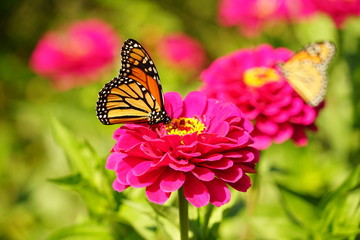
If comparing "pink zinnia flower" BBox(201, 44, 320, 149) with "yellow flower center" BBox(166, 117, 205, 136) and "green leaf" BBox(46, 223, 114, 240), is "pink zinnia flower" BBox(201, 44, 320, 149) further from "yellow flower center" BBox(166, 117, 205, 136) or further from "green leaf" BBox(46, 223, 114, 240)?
"green leaf" BBox(46, 223, 114, 240)

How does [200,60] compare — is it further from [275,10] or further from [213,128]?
[213,128]

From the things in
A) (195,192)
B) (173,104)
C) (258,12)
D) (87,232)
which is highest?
(258,12)

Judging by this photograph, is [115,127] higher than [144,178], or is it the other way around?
[144,178]

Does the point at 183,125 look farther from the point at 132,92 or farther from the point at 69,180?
the point at 69,180

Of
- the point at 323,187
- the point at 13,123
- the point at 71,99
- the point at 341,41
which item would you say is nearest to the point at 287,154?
the point at 323,187

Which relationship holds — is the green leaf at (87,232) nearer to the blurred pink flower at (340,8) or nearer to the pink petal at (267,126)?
the pink petal at (267,126)

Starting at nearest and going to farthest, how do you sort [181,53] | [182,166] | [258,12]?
1. [182,166]
2. [258,12]
3. [181,53]

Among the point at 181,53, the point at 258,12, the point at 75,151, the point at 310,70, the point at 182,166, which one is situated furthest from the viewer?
the point at 181,53

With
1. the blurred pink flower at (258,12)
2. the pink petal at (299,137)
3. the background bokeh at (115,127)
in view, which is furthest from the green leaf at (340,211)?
the blurred pink flower at (258,12)

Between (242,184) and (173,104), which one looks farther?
(173,104)

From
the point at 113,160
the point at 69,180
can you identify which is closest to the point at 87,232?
the point at 69,180
